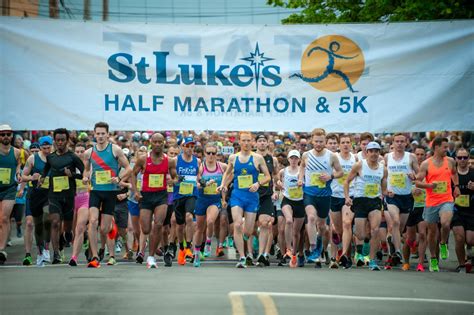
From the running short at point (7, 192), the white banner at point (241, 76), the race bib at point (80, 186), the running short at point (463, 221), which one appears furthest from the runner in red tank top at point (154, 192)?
the running short at point (463, 221)

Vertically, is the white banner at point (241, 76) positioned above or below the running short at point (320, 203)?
above

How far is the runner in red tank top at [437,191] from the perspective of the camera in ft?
56.9

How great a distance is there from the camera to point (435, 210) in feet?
57.1

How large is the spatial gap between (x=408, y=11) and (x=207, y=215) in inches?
411

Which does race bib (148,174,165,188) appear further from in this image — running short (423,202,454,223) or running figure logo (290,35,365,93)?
running short (423,202,454,223)

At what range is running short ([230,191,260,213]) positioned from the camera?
17219 mm

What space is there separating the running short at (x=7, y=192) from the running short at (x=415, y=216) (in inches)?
279

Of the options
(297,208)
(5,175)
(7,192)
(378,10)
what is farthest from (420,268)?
(378,10)

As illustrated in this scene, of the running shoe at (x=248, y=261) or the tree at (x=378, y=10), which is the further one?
the tree at (x=378, y=10)

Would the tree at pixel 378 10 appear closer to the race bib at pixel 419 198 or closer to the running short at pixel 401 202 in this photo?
the race bib at pixel 419 198

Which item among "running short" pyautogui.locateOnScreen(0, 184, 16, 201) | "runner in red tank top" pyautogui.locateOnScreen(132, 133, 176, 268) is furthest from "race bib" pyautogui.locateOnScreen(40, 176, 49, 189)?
"runner in red tank top" pyautogui.locateOnScreen(132, 133, 176, 268)

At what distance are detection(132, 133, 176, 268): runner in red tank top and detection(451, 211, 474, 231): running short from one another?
199 inches

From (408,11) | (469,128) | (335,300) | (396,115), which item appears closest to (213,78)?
(396,115)

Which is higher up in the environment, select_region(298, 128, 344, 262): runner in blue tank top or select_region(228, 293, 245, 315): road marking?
select_region(298, 128, 344, 262): runner in blue tank top
